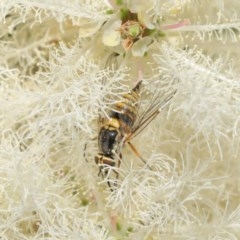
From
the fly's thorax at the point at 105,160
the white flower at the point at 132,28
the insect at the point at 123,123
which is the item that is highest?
the white flower at the point at 132,28

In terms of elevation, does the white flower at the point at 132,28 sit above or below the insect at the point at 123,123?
above

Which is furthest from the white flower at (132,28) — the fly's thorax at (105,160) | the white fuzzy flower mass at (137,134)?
the fly's thorax at (105,160)

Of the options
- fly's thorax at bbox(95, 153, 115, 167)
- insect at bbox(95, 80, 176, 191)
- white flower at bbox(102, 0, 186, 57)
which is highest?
white flower at bbox(102, 0, 186, 57)

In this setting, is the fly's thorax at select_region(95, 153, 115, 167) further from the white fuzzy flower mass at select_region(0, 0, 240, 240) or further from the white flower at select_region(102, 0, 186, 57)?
the white flower at select_region(102, 0, 186, 57)

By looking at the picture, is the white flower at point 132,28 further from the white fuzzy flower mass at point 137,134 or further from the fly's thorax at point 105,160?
the fly's thorax at point 105,160

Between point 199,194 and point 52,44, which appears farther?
point 52,44

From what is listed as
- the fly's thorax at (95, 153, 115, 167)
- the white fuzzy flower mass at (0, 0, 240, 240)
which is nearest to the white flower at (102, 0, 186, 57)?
the white fuzzy flower mass at (0, 0, 240, 240)

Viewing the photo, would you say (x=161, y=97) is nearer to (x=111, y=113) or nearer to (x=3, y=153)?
(x=111, y=113)

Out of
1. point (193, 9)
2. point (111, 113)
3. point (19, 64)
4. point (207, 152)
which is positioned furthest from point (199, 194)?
point (19, 64)

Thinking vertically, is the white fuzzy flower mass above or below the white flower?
below
